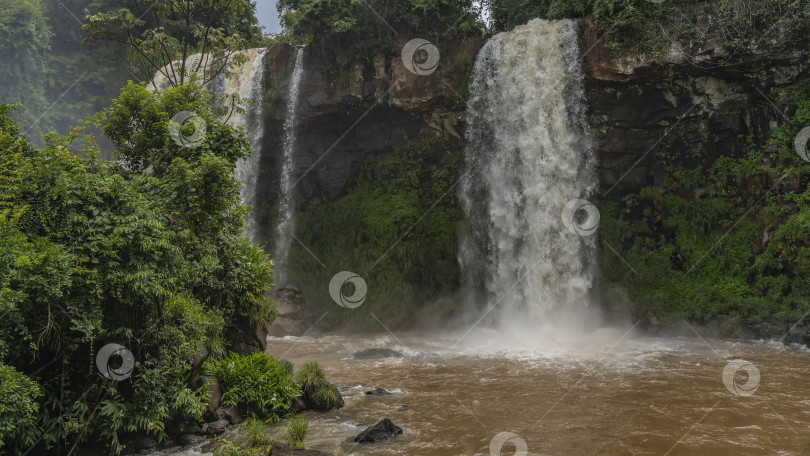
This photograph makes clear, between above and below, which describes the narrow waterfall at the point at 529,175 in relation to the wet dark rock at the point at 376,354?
above

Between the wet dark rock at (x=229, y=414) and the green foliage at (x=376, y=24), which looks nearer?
the wet dark rock at (x=229, y=414)

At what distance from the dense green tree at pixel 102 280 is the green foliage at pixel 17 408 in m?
0.27

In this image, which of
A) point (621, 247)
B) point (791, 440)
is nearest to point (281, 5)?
point (621, 247)

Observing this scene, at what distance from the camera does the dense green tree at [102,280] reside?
6.41 meters
